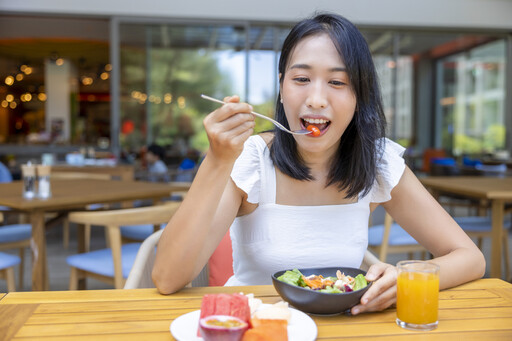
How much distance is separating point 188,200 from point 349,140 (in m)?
0.53

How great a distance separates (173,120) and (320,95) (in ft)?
21.6

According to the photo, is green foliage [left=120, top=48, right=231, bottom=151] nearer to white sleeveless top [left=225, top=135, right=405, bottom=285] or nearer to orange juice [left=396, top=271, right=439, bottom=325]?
white sleeveless top [left=225, top=135, right=405, bottom=285]

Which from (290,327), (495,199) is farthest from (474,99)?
(290,327)

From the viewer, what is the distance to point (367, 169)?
4.26 feet

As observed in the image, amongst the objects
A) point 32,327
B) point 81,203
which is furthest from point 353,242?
point 81,203

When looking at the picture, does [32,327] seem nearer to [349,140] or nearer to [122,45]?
[349,140]

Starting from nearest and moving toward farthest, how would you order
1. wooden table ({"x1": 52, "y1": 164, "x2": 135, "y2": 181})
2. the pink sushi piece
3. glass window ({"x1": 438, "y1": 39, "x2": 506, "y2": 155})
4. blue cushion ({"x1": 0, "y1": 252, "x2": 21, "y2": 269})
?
the pink sushi piece
blue cushion ({"x1": 0, "y1": 252, "x2": 21, "y2": 269})
wooden table ({"x1": 52, "y1": 164, "x2": 135, "y2": 181})
glass window ({"x1": 438, "y1": 39, "x2": 506, "y2": 155})

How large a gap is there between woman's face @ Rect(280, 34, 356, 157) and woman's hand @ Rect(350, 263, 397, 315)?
0.33 metres

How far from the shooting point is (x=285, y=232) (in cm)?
125

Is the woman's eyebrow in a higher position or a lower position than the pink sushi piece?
higher

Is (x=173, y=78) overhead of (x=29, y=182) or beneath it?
overhead

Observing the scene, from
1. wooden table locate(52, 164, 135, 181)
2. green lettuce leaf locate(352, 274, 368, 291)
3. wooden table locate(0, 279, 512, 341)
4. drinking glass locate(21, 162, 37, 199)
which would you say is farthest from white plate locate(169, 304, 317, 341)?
wooden table locate(52, 164, 135, 181)

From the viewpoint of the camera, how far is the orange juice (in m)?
0.85

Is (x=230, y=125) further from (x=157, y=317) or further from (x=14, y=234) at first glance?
(x=14, y=234)
